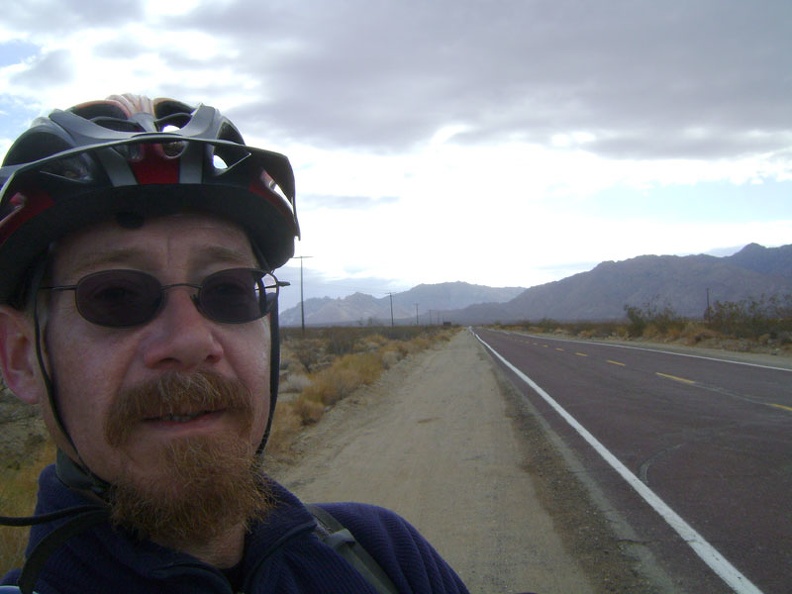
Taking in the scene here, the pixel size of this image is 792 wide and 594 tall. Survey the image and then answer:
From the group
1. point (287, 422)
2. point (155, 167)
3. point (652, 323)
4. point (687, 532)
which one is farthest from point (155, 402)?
point (652, 323)

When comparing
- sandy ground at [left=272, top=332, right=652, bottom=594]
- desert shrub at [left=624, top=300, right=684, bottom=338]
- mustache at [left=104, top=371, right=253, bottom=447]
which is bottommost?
sandy ground at [left=272, top=332, right=652, bottom=594]

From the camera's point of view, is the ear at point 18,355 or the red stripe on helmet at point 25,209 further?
the ear at point 18,355

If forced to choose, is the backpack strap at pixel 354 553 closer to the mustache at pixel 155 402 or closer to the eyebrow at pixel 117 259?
the mustache at pixel 155 402

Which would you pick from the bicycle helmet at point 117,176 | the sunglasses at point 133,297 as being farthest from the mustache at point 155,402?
the bicycle helmet at point 117,176

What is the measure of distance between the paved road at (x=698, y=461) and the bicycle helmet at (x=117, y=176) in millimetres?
3926

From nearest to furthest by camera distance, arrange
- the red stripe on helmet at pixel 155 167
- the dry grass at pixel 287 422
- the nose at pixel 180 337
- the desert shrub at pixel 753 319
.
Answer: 1. the nose at pixel 180 337
2. the red stripe on helmet at pixel 155 167
3. the dry grass at pixel 287 422
4. the desert shrub at pixel 753 319

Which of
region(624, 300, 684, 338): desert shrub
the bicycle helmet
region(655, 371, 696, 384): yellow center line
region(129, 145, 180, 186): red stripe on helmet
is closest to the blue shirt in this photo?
the bicycle helmet

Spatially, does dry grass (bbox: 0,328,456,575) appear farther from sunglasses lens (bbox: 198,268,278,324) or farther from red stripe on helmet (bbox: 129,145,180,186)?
red stripe on helmet (bbox: 129,145,180,186)

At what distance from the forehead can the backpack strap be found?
84cm

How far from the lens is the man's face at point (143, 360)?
4.64 ft

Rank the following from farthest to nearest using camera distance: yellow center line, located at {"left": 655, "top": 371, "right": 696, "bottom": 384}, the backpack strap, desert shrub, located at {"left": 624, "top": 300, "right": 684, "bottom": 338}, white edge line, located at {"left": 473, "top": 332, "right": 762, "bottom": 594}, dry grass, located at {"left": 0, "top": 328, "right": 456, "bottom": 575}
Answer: desert shrub, located at {"left": 624, "top": 300, "right": 684, "bottom": 338} < yellow center line, located at {"left": 655, "top": 371, "right": 696, "bottom": 384} < dry grass, located at {"left": 0, "top": 328, "right": 456, "bottom": 575} < white edge line, located at {"left": 473, "top": 332, "right": 762, "bottom": 594} < the backpack strap

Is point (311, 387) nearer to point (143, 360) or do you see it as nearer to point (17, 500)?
point (17, 500)

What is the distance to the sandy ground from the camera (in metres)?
4.45

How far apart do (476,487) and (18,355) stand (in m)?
5.68
